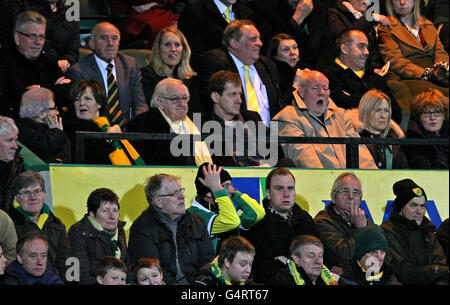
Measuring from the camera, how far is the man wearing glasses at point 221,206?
406 inches

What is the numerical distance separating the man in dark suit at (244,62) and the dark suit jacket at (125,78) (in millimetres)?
659

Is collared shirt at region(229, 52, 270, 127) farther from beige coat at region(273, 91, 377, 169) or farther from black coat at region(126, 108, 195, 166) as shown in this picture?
black coat at region(126, 108, 195, 166)

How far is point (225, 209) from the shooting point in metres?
10.3

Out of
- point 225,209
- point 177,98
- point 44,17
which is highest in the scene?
point 44,17

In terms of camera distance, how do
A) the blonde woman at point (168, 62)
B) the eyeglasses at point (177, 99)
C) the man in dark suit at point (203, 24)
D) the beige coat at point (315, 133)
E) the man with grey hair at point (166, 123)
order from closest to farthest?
1. the man with grey hair at point (166, 123)
2. the eyeglasses at point (177, 99)
3. the beige coat at point (315, 133)
4. the blonde woman at point (168, 62)
5. the man in dark suit at point (203, 24)

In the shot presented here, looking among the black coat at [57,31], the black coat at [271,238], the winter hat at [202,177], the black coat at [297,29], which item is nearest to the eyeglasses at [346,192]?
the black coat at [271,238]

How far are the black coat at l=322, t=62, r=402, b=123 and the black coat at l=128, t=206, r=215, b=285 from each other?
3.43 metres

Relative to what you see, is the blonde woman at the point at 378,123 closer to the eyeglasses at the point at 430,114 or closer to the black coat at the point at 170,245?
the eyeglasses at the point at 430,114

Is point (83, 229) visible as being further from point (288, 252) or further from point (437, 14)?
point (437, 14)

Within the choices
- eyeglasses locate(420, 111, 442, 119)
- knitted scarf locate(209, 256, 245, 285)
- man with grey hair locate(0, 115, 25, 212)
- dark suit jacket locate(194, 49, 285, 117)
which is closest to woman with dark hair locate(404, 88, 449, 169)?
eyeglasses locate(420, 111, 442, 119)

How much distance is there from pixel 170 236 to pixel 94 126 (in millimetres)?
1446

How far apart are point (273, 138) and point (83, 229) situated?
2085 millimetres

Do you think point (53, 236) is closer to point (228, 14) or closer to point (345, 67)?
point (228, 14)
